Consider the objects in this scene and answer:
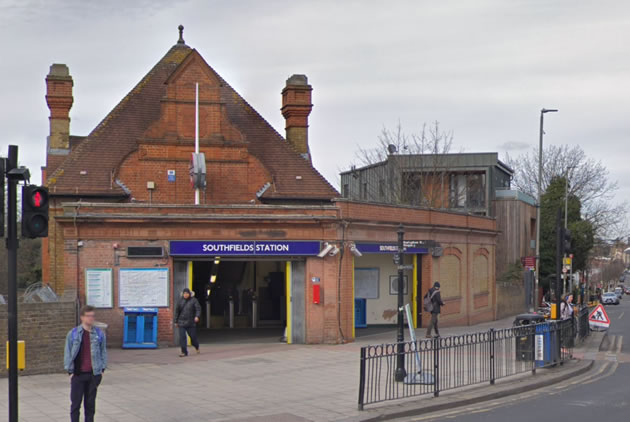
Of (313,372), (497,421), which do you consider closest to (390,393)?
(497,421)

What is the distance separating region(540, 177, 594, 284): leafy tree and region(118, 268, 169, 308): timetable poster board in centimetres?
3871

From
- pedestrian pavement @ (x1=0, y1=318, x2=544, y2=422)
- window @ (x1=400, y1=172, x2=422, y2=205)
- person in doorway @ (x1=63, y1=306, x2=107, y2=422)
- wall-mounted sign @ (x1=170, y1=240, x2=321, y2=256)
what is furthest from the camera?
window @ (x1=400, y1=172, x2=422, y2=205)

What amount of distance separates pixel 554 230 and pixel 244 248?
39.9m

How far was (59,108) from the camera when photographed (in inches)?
1168

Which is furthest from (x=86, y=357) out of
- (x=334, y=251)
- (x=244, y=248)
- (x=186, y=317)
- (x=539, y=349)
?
(x=334, y=251)

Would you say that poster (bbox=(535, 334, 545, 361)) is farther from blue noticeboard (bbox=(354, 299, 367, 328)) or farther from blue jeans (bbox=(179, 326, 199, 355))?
blue noticeboard (bbox=(354, 299, 367, 328))

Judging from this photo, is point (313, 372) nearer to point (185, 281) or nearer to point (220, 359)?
point (220, 359)

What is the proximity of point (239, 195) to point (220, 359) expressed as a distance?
9.61m

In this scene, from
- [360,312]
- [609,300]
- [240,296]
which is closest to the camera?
[360,312]

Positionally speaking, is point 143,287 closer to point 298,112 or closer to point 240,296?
point 240,296

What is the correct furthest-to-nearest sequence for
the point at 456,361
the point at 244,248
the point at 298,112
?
the point at 298,112 < the point at 244,248 < the point at 456,361

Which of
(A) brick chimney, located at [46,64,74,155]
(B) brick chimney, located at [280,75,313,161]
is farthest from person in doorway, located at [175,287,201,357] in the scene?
(B) brick chimney, located at [280,75,313,161]

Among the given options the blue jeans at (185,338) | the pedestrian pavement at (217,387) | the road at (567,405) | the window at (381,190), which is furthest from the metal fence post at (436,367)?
the window at (381,190)

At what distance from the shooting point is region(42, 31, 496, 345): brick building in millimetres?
20734
